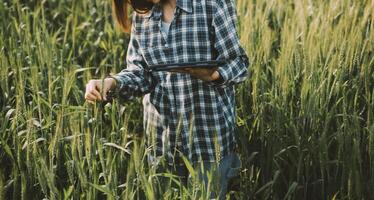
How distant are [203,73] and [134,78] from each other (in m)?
0.25

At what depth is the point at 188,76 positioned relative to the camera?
69.8 inches

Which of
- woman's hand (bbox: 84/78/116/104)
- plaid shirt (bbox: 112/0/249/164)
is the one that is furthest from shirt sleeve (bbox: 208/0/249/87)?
woman's hand (bbox: 84/78/116/104)

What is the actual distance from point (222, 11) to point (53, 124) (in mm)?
781

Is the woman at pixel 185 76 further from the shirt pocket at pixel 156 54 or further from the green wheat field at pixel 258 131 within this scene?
the green wheat field at pixel 258 131

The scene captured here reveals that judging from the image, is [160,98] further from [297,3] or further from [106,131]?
[297,3]

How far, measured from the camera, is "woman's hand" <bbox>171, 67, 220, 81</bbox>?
1.64 metres

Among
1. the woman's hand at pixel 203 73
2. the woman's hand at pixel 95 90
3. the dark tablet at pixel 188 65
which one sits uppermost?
the dark tablet at pixel 188 65

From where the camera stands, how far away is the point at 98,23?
3340mm

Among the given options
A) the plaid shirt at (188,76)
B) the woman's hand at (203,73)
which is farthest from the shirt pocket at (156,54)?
the woman's hand at (203,73)

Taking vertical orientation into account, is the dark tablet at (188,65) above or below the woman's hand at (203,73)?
above

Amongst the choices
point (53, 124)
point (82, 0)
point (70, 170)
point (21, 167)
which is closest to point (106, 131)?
point (53, 124)

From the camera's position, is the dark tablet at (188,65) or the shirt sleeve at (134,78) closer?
the dark tablet at (188,65)

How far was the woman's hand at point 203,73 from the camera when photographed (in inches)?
64.6

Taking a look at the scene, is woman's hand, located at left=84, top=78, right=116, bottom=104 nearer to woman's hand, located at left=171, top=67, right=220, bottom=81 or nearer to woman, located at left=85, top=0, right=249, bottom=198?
woman, located at left=85, top=0, right=249, bottom=198
